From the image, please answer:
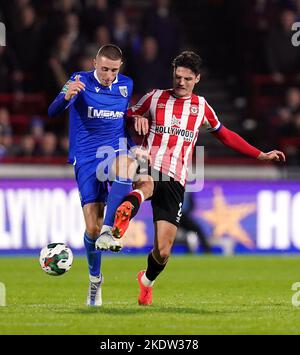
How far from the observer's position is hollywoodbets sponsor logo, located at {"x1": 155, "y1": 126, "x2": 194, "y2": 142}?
10.3 metres

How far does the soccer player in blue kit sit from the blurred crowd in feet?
27.5

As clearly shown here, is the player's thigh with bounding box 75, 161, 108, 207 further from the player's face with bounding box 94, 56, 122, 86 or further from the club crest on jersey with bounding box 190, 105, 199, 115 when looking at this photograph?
the club crest on jersey with bounding box 190, 105, 199, 115

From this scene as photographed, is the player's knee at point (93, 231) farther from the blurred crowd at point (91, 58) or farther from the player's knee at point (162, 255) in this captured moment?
the blurred crowd at point (91, 58)

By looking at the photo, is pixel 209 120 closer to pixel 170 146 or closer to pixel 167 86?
pixel 170 146

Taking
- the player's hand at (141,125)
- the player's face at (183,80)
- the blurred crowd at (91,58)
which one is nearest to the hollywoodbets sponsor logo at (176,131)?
the player's face at (183,80)

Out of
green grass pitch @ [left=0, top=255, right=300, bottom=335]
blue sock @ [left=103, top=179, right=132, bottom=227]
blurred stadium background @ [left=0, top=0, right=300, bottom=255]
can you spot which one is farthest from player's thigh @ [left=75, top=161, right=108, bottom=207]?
blurred stadium background @ [left=0, top=0, right=300, bottom=255]

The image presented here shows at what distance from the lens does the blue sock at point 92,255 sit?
9969 mm

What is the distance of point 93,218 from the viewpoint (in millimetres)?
9883

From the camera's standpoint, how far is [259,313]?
9609 millimetres

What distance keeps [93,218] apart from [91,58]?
9596 mm

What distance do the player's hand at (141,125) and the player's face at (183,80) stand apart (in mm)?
540
